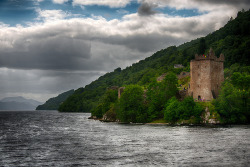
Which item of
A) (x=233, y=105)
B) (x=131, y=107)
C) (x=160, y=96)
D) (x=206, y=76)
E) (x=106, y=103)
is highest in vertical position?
(x=206, y=76)

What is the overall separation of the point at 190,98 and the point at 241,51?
233 ft

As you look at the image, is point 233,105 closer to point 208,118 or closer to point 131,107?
point 208,118

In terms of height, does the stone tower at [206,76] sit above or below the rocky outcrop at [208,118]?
above

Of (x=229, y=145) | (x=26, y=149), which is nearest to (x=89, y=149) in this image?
(x=26, y=149)

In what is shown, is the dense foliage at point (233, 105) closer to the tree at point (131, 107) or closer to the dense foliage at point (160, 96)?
the dense foliage at point (160, 96)

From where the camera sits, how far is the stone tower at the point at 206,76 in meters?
76.3

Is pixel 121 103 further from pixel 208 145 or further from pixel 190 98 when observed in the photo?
pixel 208 145

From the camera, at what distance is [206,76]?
251 ft

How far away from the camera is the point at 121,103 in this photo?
279 ft

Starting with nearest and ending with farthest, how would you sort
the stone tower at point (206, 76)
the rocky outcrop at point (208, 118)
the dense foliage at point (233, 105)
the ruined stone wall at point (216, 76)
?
the rocky outcrop at point (208, 118)
the dense foliage at point (233, 105)
the stone tower at point (206, 76)
the ruined stone wall at point (216, 76)

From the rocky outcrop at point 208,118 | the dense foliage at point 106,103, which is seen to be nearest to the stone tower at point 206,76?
the rocky outcrop at point 208,118

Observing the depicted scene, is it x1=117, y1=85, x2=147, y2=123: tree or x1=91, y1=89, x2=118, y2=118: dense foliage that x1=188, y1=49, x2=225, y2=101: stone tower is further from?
x1=91, y1=89, x2=118, y2=118: dense foliage

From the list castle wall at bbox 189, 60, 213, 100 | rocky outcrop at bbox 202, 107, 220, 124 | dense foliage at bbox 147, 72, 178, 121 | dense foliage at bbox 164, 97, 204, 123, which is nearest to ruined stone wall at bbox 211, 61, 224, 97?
castle wall at bbox 189, 60, 213, 100

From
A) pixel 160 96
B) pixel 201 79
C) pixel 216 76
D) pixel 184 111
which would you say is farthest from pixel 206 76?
pixel 160 96
